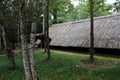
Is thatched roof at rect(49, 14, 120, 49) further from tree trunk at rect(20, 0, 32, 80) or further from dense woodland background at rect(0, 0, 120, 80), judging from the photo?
tree trunk at rect(20, 0, 32, 80)

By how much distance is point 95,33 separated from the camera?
19.4 m

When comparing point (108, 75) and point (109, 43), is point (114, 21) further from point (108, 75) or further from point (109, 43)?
point (108, 75)

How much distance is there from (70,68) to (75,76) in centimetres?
177

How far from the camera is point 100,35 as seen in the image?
1861 centimetres

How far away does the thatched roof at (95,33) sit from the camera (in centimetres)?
1723

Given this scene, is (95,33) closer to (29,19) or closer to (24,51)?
(29,19)

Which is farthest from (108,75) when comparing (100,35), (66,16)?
(66,16)

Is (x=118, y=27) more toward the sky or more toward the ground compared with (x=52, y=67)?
more toward the sky

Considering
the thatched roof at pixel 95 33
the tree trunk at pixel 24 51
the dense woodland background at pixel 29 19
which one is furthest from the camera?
the thatched roof at pixel 95 33

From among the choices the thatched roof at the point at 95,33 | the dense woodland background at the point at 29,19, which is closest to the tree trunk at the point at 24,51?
the dense woodland background at the point at 29,19

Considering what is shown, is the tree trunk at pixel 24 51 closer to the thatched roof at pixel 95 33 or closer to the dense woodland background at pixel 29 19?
the dense woodland background at pixel 29 19

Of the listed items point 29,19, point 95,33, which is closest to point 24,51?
point 95,33

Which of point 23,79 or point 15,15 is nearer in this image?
point 23,79

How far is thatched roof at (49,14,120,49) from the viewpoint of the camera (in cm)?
1723
